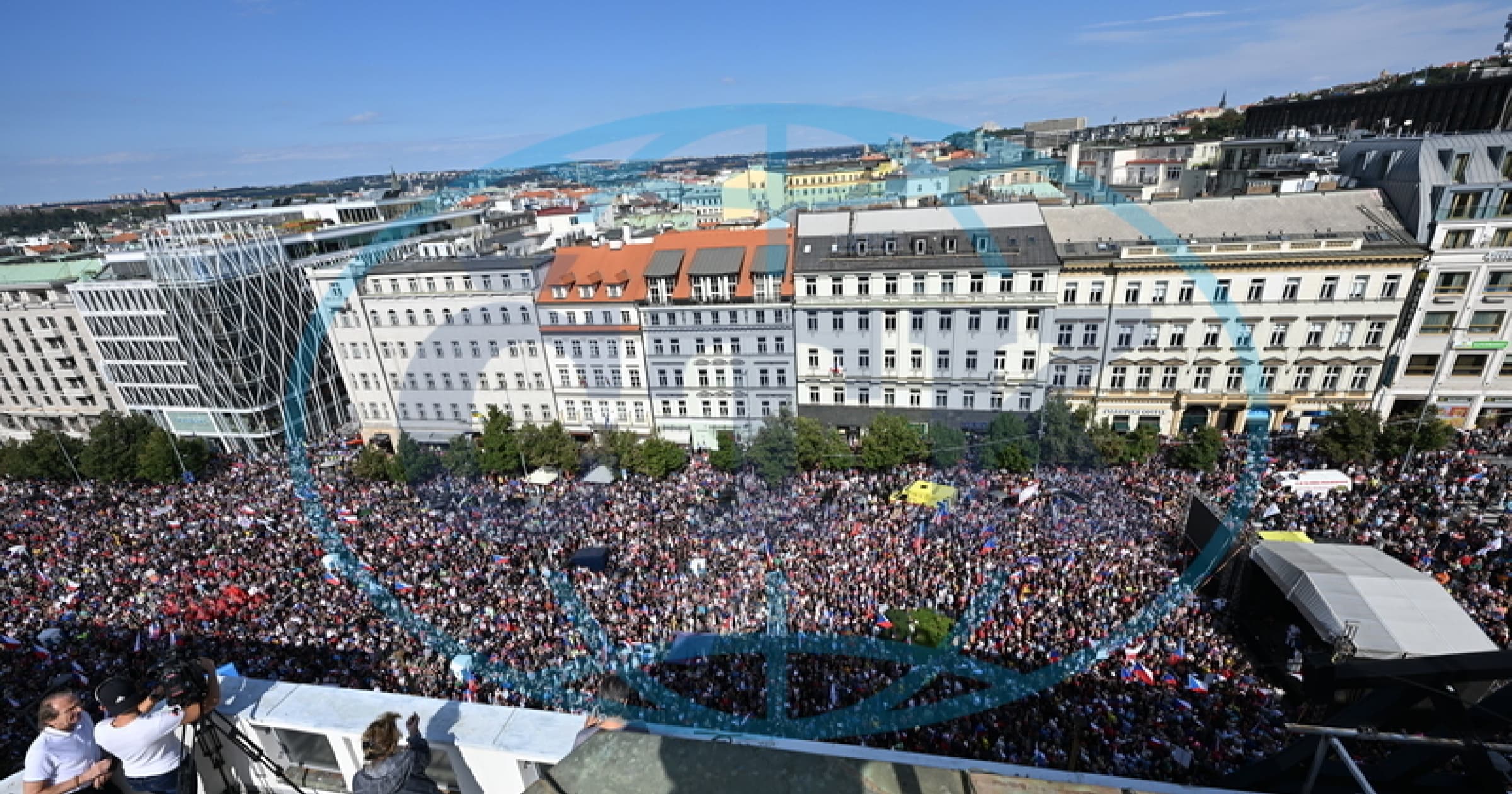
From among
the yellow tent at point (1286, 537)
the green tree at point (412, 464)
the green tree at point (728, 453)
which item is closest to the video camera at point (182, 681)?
the yellow tent at point (1286, 537)

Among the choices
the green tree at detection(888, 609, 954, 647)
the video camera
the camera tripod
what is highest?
the video camera

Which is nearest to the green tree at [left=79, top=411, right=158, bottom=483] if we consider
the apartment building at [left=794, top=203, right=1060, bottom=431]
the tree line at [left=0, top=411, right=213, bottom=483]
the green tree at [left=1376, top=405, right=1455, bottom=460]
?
the tree line at [left=0, top=411, right=213, bottom=483]

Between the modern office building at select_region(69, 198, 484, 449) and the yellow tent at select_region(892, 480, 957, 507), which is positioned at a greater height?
the modern office building at select_region(69, 198, 484, 449)

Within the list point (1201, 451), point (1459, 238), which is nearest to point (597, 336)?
point (1201, 451)

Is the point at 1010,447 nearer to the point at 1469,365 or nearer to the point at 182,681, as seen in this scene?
the point at 1469,365

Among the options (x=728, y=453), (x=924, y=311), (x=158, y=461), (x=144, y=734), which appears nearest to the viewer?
(x=144, y=734)

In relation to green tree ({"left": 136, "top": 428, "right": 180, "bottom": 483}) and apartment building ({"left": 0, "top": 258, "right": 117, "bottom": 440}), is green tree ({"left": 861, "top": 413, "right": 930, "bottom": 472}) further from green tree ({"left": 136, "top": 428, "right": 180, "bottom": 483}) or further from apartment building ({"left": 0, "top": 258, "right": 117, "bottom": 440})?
apartment building ({"left": 0, "top": 258, "right": 117, "bottom": 440})

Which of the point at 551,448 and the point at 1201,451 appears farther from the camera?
the point at 551,448

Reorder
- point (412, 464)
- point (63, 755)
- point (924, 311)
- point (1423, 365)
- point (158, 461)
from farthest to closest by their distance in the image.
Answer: point (158, 461) < point (412, 464) < point (924, 311) < point (1423, 365) < point (63, 755)
